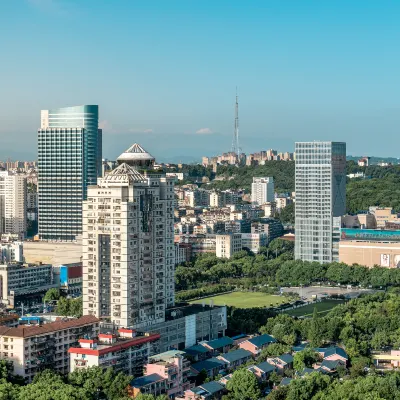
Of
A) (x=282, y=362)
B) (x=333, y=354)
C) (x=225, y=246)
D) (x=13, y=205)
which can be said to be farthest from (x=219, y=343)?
(x=13, y=205)

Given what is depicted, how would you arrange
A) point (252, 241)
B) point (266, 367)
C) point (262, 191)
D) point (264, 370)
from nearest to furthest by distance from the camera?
point (264, 370)
point (266, 367)
point (252, 241)
point (262, 191)

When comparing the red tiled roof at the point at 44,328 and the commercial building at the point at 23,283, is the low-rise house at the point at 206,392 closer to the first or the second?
the red tiled roof at the point at 44,328

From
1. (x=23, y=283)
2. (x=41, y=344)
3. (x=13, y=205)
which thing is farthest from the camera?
(x=13, y=205)

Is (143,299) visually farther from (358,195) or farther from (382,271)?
(358,195)

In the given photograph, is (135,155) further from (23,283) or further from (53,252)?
(53,252)

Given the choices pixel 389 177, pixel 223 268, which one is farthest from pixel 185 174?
pixel 223 268

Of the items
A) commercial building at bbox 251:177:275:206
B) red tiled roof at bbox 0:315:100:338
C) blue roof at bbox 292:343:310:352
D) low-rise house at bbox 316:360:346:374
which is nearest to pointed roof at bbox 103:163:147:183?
red tiled roof at bbox 0:315:100:338
